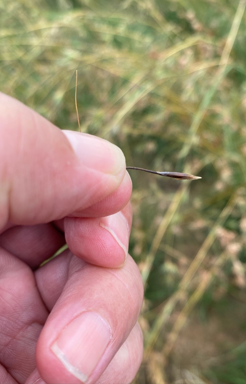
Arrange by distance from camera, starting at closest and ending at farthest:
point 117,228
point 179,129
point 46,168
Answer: point 46,168 < point 117,228 < point 179,129

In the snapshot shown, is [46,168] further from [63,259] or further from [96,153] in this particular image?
[63,259]

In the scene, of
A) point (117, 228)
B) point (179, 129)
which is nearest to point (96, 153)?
point (117, 228)

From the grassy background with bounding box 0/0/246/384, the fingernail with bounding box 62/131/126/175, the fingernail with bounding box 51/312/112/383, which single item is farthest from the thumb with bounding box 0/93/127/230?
the grassy background with bounding box 0/0/246/384

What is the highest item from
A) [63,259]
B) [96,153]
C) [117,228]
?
[96,153]

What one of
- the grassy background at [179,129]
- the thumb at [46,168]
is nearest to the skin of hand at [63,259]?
the thumb at [46,168]

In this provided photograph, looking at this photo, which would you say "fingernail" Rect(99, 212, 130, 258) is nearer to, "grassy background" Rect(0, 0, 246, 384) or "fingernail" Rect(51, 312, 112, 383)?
"fingernail" Rect(51, 312, 112, 383)

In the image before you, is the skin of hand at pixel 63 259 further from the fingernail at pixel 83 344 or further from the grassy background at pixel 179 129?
the grassy background at pixel 179 129

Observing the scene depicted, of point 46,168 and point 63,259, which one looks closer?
point 46,168
